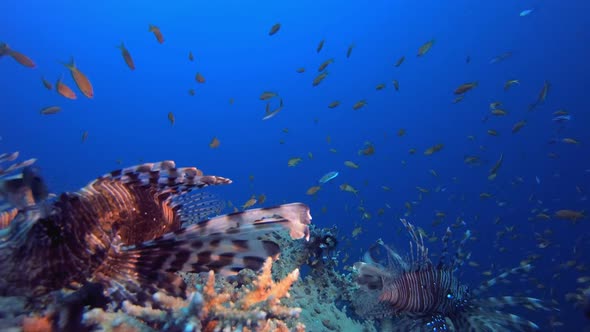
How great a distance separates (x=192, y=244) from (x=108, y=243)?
41 cm

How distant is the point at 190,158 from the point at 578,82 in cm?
7133

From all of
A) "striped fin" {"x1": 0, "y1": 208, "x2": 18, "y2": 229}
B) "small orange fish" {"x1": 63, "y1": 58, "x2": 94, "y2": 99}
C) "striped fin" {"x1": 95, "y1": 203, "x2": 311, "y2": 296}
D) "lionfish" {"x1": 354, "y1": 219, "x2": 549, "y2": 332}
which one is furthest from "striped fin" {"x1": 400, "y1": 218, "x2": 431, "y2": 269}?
"small orange fish" {"x1": 63, "y1": 58, "x2": 94, "y2": 99}

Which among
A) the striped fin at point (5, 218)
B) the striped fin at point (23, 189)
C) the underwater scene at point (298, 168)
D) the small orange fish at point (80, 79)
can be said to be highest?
the small orange fish at point (80, 79)

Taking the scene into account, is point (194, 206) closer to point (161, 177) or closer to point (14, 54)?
point (161, 177)

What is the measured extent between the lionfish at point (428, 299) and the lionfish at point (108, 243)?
2.01 metres

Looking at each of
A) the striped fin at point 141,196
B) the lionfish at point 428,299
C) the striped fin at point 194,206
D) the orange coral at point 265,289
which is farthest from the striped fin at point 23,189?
the lionfish at point 428,299

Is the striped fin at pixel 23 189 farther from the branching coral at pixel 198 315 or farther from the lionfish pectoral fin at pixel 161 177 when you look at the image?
the branching coral at pixel 198 315

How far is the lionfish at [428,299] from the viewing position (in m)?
3.18

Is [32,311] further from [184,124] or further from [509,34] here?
[184,124]

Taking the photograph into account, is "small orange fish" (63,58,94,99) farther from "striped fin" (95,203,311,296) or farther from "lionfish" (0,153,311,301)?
"striped fin" (95,203,311,296)

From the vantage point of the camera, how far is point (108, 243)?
65.1 inches

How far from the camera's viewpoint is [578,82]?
51.8 m

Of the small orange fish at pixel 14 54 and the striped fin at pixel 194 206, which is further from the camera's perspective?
the small orange fish at pixel 14 54

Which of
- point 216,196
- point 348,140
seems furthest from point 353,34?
point 216,196
